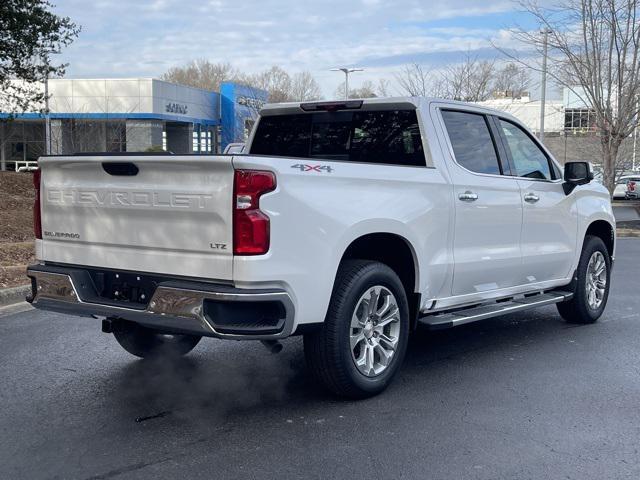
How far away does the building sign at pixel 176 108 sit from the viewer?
4022cm

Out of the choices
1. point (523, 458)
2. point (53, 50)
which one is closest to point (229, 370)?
point (523, 458)

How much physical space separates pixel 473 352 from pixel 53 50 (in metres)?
12.3

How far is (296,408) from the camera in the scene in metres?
Result: 4.90

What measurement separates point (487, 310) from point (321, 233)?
210cm

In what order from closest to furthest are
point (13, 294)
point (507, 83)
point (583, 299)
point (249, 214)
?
1. point (249, 214)
2. point (583, 299)
3. point (13, 294)
4. point (507, 83)

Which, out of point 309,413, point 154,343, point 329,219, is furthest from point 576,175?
point 154,343

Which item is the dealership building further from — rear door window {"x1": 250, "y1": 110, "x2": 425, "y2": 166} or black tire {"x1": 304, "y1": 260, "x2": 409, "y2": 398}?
black tire {"x1": 304, "y1": 260, "x2": 409, "y2": 398}

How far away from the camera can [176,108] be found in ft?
135

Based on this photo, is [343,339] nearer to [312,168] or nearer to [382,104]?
[312,168]

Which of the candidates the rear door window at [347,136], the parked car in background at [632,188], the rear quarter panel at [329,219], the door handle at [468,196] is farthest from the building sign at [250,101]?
the rear quarter panel at [329,219]

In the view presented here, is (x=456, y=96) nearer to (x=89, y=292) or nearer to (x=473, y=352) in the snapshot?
(x=473, y=352)

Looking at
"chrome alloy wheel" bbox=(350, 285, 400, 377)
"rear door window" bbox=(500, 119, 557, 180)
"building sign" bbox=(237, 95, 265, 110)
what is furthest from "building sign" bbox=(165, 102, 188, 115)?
"chrome alloy wheel" bbox=(350, 285, 400, 377)

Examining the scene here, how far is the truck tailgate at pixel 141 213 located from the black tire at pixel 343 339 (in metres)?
0.84

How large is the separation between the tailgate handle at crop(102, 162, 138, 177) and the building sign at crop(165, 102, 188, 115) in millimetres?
36581
